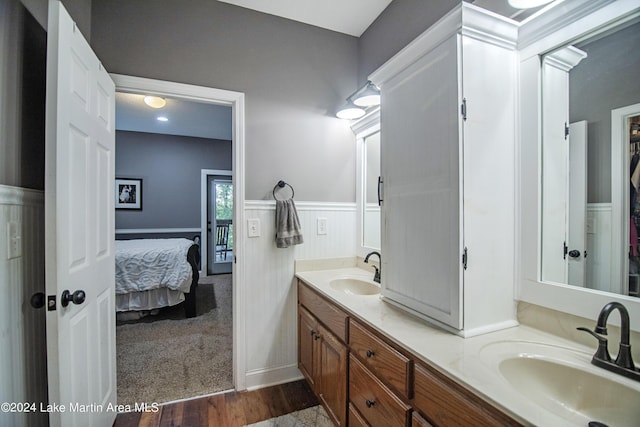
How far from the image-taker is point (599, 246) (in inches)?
38.8

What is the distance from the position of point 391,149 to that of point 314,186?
0.95 meters

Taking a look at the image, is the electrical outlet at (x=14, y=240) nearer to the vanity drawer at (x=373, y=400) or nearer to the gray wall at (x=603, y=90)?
the vanity drawer at (x=373, y=400)

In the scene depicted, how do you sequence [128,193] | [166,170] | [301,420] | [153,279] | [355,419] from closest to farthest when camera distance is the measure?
[355,419] → [301,420] → [153,279] → [128,193] → [166,170]

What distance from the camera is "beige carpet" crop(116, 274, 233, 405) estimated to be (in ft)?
6.63

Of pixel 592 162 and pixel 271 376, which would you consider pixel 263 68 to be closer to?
pixel 592 162

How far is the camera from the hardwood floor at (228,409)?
5.64 feet

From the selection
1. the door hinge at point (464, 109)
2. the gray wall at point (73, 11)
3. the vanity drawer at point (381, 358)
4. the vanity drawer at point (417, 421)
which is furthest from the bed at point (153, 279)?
the door hinge at point (464, 109)

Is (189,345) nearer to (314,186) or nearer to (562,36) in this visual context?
(314,186)

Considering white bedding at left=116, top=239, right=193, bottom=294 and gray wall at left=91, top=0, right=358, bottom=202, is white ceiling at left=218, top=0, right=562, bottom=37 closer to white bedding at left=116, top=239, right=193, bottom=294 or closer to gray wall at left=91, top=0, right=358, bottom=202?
gray wall at left=91, top=0, right=358, bottom=202

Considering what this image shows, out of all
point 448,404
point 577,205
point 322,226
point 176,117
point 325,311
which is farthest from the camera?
point 176,117

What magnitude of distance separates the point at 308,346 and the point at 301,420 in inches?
16.4

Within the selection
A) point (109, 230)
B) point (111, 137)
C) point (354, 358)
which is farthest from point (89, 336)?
point (354, 358)

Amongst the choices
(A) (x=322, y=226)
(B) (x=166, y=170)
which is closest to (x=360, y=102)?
(A) (x=322, y=226)

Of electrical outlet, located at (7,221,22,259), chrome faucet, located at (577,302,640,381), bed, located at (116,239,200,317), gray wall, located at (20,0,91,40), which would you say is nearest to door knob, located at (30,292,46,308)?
electrical outlet, located at (7,221,22,259)
